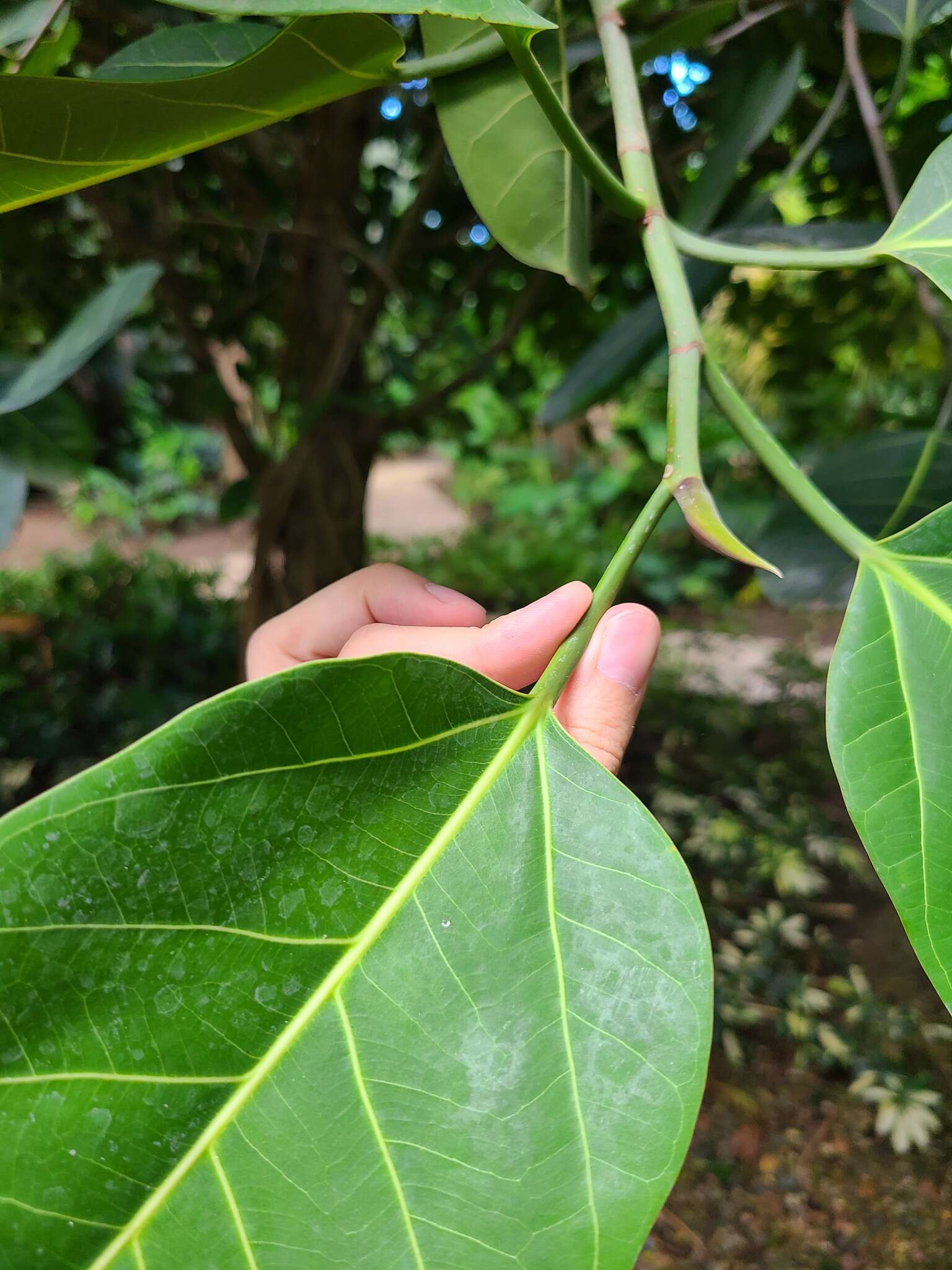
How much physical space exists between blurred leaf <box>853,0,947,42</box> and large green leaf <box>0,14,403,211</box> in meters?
0.45

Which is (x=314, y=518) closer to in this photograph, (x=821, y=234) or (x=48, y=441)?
(x=48, y=441)

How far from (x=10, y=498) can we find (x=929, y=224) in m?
0.63

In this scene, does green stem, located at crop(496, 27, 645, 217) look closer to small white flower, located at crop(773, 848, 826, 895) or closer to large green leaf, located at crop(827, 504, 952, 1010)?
large green leaf, located at crop(827, 504, 952, 1010)

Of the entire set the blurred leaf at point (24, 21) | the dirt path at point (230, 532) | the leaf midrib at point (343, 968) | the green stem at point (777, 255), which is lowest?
the dirt path at point (230, 532)

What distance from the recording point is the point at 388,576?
1.78 ft

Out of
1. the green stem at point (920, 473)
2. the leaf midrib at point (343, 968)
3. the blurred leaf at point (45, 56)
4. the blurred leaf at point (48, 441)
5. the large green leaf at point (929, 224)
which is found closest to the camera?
the leaf midrib at point (343, 968)

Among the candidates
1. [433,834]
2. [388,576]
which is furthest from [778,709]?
[433,834]

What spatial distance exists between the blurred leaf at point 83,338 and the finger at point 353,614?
0.21 metres

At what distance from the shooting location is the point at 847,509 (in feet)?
2.22

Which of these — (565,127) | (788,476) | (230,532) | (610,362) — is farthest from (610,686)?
(230,532)

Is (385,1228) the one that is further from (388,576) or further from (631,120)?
(631,120)

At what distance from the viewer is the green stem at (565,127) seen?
0.33 metres

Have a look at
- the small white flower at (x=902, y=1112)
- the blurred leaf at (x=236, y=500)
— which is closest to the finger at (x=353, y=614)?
the blurred leaf at (x=236, y=500)

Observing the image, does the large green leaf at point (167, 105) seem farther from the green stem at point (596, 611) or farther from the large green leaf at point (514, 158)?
the green stem at point (596, 611)
